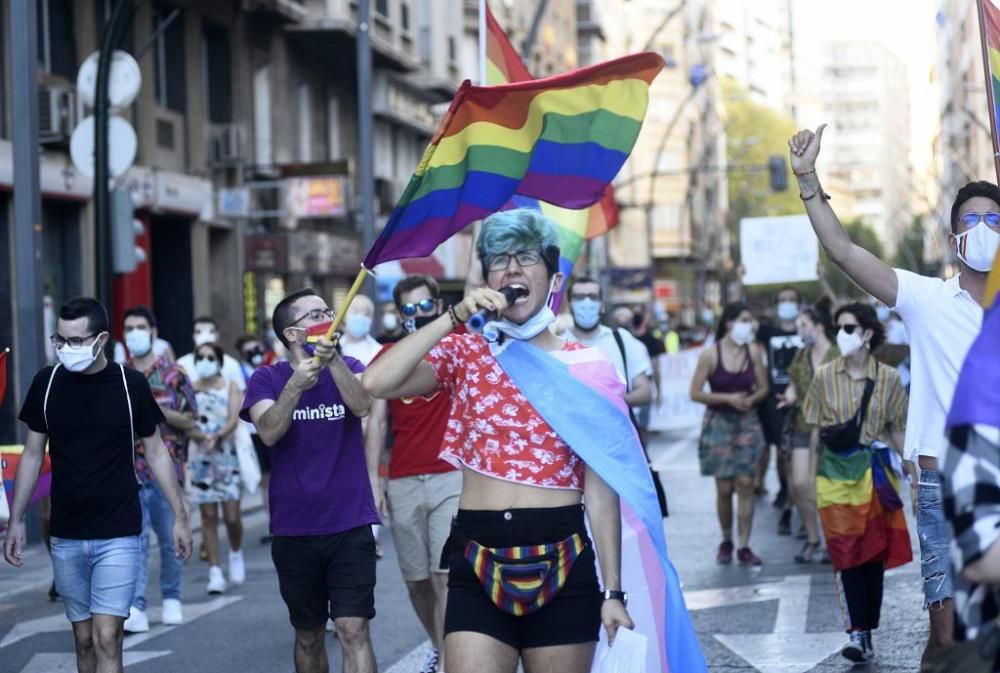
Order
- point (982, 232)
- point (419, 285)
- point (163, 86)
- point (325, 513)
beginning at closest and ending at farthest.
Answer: point (982, 232), point (325, 513), point (419, 285), point (163, 86)

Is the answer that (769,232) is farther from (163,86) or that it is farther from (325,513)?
(325,513)

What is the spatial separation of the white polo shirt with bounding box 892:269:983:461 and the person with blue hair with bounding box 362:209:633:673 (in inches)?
56.1

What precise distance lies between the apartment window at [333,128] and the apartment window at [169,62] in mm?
7163

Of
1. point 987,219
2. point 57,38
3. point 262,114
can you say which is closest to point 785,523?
point 987,219

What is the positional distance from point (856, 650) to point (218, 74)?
2046cm

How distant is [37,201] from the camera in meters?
14.3

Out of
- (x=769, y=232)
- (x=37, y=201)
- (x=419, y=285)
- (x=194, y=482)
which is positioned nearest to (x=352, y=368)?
(x=419, y=285)

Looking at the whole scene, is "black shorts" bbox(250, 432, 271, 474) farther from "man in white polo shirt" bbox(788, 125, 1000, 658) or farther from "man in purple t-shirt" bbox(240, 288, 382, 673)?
"man in white polo shirt" bbox(788, 125, 1000, 658)

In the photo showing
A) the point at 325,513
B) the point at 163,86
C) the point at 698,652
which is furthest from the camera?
the point at 163,86

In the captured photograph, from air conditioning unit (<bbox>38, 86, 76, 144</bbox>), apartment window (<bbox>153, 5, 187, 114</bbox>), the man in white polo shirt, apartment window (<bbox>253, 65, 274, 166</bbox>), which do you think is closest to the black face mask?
the man in white polo shirt

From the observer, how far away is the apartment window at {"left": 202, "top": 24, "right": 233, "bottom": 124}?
26719 mm

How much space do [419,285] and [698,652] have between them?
13.1ft

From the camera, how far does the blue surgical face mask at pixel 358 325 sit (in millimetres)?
11156

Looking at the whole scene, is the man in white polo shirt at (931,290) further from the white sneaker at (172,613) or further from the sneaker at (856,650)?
the white sneaker at (172,613)
